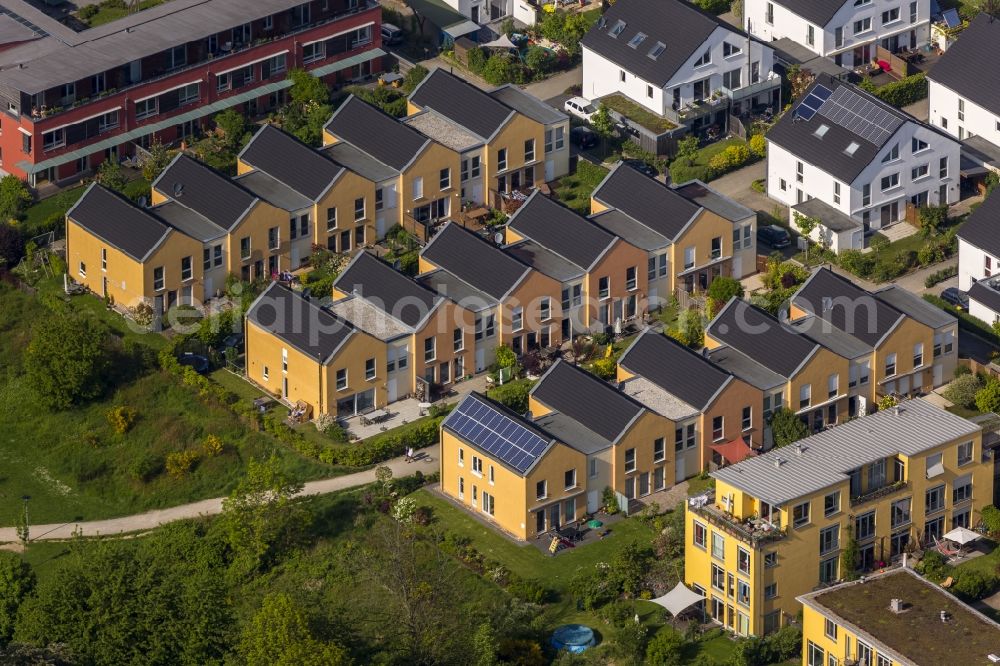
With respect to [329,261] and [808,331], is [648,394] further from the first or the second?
[329,261]

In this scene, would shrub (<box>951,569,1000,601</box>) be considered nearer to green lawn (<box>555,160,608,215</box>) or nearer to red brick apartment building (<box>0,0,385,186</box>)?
green lawn (<box>555,160,608,215</box>)

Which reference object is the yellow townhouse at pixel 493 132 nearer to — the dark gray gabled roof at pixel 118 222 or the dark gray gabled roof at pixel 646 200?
the dark gray gabled roof at pixel 646 200

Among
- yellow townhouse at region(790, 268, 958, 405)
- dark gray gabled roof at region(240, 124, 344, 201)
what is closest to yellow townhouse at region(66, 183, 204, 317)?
dark gray gabled roof at region(240, 124, 344, 201)

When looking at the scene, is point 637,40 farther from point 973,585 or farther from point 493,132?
point 973,585

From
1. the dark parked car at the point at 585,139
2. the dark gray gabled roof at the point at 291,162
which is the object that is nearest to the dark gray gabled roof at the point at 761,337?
the dark gray gabled roof at the point at 291,162

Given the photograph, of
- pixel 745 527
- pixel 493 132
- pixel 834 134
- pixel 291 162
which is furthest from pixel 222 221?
pixel 745 527

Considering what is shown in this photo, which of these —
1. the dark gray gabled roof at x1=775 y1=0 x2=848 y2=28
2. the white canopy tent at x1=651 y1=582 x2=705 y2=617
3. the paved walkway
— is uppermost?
the dark gray gabled roof at x1=775 y1=0 x2=848 y2=28

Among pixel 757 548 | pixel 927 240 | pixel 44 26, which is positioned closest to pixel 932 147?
pixel 927 240
